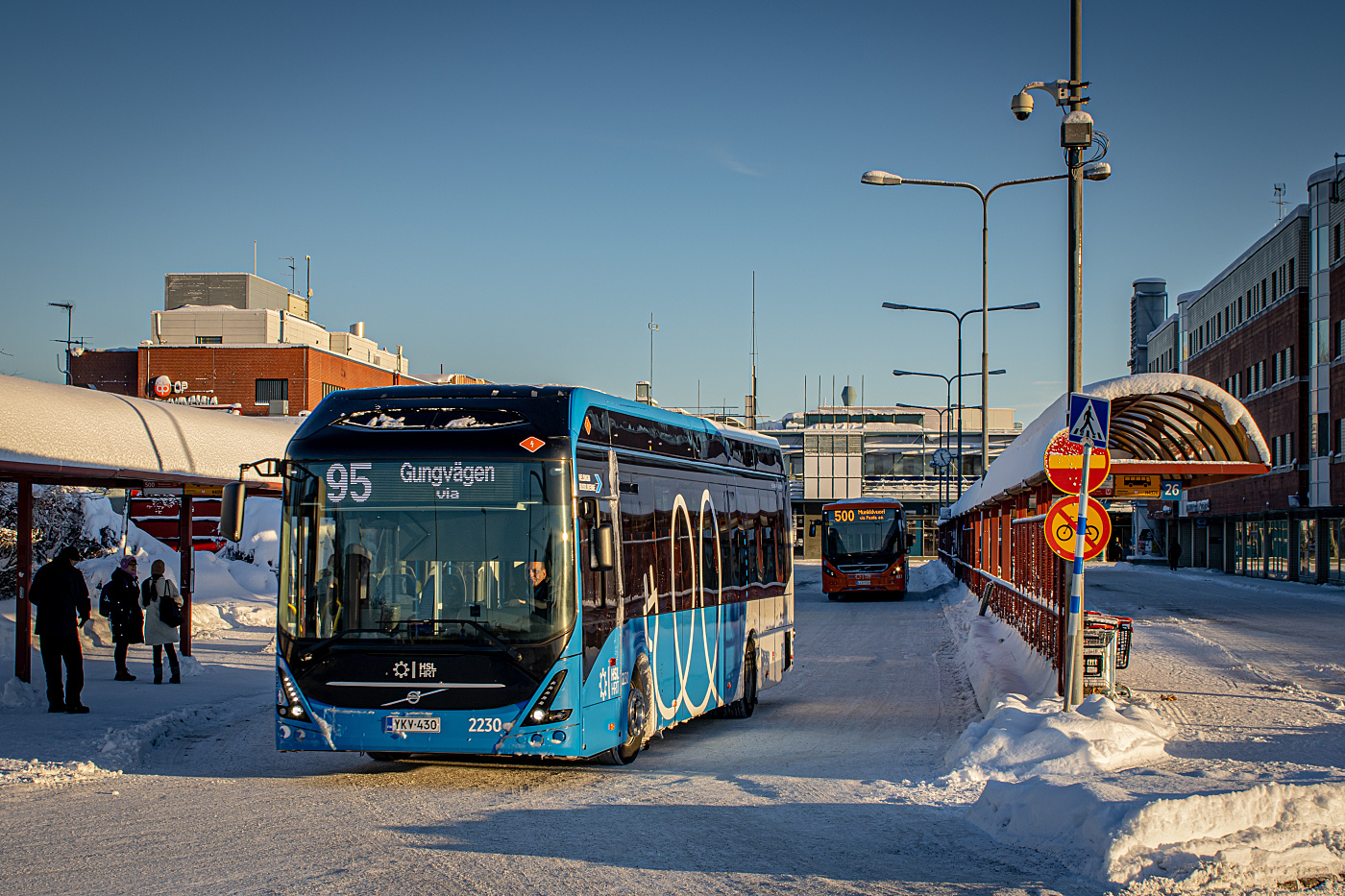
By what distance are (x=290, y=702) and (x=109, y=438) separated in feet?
25.6

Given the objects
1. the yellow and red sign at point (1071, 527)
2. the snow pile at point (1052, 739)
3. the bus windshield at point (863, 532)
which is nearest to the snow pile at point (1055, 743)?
the snow pile at point (1052, 739)

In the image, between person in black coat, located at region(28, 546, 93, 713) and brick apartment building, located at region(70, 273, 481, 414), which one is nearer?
person in black coat, located at region(28, 546, 93, 713)

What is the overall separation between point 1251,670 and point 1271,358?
4464cm

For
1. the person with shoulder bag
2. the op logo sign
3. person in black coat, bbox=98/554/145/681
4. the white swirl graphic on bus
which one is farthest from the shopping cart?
the op logo sign

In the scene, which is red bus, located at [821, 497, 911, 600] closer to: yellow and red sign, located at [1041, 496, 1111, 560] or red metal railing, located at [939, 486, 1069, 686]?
red metal railing, located at [939, 486, 1069, 686]

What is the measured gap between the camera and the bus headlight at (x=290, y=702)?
9.61 metres

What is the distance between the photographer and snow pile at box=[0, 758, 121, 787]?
1001 centimetres

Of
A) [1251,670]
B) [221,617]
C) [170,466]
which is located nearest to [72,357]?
[221,617]

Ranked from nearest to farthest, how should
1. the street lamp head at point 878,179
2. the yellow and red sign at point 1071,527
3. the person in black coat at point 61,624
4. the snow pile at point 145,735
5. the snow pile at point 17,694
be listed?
1. the snow pile at point 145,735
2. the yellow and red sign at point 1071,527
3. the person in black coat at point 61,624
4. the snow pile at point 17,694
5. the street lamp head at point 878,179

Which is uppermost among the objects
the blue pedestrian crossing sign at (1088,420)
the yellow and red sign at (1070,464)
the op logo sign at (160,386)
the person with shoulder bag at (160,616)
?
the op logo sign at (160,386)

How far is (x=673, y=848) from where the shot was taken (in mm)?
7582

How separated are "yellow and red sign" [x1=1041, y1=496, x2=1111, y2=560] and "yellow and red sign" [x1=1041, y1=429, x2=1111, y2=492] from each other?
21cm

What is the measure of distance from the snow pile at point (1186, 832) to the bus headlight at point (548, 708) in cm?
316

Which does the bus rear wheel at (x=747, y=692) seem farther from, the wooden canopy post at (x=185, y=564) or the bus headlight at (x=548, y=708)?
the wooden canopy post at (x=185, y=564)
